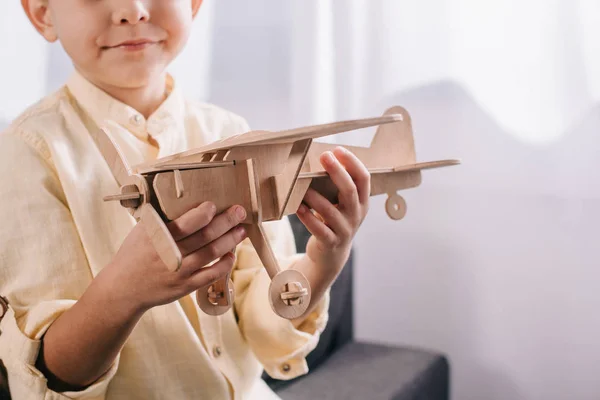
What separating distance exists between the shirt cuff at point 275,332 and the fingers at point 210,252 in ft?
0.70

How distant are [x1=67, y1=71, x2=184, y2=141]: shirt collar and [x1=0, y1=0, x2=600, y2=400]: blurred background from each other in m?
0.47

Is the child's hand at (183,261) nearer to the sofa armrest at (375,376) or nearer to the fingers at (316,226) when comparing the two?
the fingers at (316,226)

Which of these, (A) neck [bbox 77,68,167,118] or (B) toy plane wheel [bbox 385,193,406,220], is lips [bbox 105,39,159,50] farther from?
(B) toy plane wheel [bbox 385,193,406,220]

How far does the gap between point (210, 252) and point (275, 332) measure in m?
0.24

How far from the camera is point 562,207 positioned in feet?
4.18

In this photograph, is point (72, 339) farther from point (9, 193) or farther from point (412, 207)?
point (412, 207)

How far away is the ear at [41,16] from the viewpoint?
2.05 ft

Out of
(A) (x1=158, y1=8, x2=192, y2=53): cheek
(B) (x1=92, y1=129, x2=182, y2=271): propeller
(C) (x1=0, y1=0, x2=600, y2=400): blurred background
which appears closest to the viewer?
(B) (x1=92, y1=129, x2=182, y2=271): propeller

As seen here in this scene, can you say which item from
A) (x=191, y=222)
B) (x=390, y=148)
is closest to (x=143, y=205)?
(x=191, y=222)

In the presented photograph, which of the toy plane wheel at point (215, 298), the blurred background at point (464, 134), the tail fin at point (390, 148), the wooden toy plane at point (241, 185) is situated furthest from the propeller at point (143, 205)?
the blurred background at point (464, 134)

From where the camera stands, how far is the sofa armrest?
3.61 feet

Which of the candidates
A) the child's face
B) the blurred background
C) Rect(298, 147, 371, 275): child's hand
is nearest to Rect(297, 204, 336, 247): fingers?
Rect(298, 147, 371, 275): child's hand

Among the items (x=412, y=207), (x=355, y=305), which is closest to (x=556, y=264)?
(x=412, y=207)

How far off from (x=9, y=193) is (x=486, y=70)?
1010 mm
